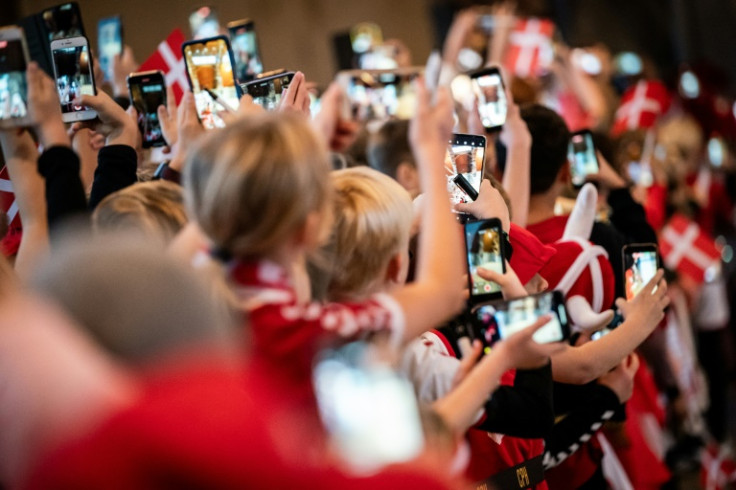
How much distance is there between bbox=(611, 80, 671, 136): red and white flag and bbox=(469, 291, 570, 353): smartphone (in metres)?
4.56

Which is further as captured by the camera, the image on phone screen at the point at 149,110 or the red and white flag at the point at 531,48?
the red and white flag at the point at 531,48

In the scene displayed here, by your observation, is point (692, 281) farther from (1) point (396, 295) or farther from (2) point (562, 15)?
(2) point (562, 15)

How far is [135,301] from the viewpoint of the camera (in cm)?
92

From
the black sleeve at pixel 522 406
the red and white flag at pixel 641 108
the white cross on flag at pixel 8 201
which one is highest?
the white cross on flag at pixel 8 201

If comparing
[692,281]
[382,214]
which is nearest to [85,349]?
[382,214]

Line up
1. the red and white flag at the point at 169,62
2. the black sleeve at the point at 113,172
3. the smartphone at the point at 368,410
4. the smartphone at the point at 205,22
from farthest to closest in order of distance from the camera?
the smartphone at the point at 205,22 < the red and white flag at the point at 169,62 < the black sleeve at the point at 113,172 < the smartphone at the point at 368,410

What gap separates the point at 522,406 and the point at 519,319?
0.18 metres

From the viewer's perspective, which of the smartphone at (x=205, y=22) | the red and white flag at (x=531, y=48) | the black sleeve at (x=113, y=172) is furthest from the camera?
the red and white flag at (x=531, y=48)

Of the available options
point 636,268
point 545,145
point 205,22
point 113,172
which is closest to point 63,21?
point 113,172

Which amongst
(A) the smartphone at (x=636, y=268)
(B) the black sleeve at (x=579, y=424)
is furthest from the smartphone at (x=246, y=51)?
(B) the black sleeve at (x=579, y=424)

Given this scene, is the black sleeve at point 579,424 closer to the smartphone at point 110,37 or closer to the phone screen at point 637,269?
the phone screen at point 637,269

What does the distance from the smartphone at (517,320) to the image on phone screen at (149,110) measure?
0.98 metres

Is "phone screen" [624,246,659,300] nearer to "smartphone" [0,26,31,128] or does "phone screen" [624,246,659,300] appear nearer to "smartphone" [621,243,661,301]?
"smartphone" [621,243,661,301]

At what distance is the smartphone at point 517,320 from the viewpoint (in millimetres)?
1928
